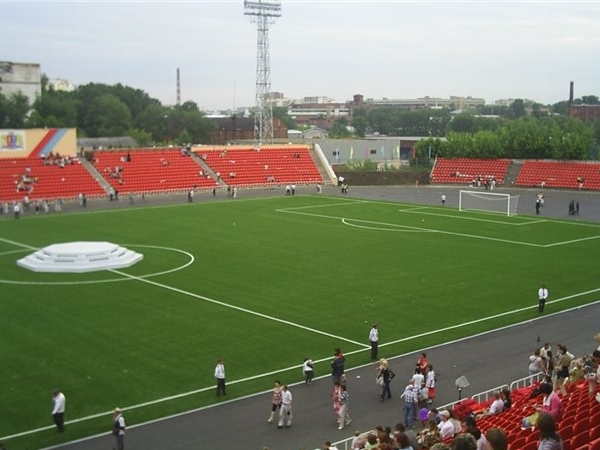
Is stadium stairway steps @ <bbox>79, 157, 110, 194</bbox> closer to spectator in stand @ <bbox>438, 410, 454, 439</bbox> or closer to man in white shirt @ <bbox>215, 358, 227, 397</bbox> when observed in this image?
man in white shirt @ <bbox>215, 358, 227, 397</bbox>

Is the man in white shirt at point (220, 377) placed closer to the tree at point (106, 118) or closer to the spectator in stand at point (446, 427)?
the spectator in stand at point (446, 427)

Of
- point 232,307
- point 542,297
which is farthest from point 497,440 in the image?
point 232,307

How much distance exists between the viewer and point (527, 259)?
40031mm

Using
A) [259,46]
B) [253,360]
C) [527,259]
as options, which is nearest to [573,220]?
[527,259]

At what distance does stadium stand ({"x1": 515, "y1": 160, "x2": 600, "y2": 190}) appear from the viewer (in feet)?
255

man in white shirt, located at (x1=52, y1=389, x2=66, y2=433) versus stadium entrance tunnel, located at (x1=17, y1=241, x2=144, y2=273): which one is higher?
stadium entrance tunnel, located at (x1=17, y1=241, x2=144, y2=273)

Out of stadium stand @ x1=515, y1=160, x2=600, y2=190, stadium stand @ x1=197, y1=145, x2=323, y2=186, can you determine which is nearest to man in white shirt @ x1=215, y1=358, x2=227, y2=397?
stadium stand @ x1=197, y1=145, x2=323, y2=186

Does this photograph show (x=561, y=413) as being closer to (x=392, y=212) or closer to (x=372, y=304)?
(x=372, y=304)

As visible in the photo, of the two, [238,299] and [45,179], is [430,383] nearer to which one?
[238,299]

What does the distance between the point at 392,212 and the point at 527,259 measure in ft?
68.0

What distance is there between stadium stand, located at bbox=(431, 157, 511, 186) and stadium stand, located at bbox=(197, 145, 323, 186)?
14087 mm

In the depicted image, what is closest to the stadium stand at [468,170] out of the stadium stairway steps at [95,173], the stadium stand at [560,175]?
the stadium stand at [560,175]

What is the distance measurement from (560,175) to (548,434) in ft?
252

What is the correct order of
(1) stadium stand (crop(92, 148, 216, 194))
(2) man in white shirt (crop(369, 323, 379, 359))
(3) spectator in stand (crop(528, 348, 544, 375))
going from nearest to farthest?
1. (3) spectator in stand (crop(528, 348, 544, 375))
2. (2) man in white shirt (crop(369, 323, 379, 359))
3. (1) stadium stand (crop(92, 148, 216, 194))
